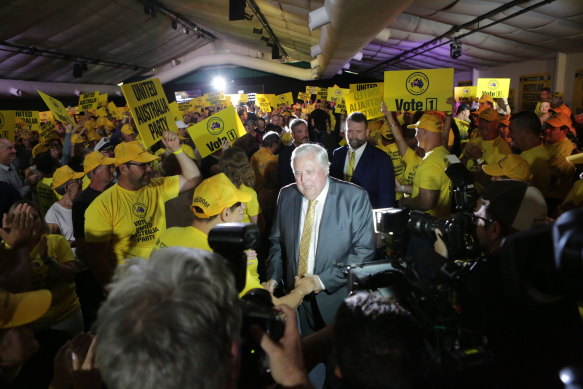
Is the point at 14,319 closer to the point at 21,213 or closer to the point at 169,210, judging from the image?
the point at 21,213

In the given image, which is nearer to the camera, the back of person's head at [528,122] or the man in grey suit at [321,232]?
the man in grey suit at [321,232]

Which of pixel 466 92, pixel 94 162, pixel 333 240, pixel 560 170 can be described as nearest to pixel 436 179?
pixel 333 240

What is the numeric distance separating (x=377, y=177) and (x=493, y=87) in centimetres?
650

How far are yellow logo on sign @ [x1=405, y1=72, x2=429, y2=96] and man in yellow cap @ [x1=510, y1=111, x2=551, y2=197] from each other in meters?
1.11

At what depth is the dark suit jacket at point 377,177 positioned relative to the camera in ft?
13.9

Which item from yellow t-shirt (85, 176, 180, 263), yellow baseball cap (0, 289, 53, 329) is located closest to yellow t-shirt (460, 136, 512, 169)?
yellow t-shirt (85, 176, 180, 263)

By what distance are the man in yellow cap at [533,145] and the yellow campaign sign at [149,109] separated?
389cm

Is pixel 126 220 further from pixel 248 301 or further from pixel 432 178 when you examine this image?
pixel 432 178

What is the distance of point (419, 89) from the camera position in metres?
5.14

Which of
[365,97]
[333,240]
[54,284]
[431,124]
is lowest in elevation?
[54,284]

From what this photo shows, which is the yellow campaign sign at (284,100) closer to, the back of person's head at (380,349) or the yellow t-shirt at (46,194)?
the yellow t-shirt at (46,194)

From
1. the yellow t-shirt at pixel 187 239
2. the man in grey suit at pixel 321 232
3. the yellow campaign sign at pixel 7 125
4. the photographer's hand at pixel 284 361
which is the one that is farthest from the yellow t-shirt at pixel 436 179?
the yellow campaign sign at pixel 7 125

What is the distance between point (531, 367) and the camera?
1.49 m

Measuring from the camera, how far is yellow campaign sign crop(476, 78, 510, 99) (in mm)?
9062
